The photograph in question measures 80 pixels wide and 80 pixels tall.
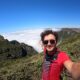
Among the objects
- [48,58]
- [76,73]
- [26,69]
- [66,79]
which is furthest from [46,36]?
[26,69]

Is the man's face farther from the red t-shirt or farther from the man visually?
the red t-shirt

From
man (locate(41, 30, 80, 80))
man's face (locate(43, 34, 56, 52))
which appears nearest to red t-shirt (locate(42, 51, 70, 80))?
man (locate(41, 30, 80, 80))

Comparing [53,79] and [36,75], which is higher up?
[53,79]

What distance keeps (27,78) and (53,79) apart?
22.5 feet

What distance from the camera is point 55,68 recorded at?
343cm

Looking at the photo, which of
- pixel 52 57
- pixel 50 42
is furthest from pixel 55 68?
pixel 50 42

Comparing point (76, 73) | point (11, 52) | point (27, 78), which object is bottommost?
point (11, 52)

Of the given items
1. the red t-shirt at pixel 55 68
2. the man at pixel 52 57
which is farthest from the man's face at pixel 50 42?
the red t-shirt at pixel 55 68

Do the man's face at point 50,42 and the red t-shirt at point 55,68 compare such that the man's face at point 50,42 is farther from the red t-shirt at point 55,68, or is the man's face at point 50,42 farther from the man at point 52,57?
the red t-shirt at point 55,68

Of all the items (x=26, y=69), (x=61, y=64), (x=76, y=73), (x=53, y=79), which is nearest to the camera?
(x=76, y=73)

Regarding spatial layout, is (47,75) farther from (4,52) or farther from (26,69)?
(4,52)

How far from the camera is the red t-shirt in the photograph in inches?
128

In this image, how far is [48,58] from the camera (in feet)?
12.1

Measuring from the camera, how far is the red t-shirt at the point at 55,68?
3262 mm
